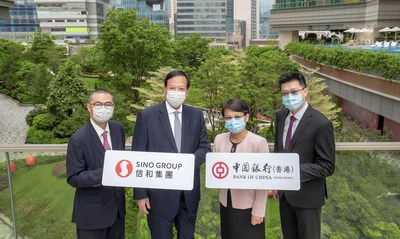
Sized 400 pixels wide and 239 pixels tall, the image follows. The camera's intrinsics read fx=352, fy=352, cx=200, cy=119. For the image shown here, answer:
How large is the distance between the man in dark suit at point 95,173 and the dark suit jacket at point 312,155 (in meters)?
1.64

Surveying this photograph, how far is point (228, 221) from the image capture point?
341 centimetres

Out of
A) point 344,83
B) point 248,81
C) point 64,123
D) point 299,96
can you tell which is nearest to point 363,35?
point 344,83

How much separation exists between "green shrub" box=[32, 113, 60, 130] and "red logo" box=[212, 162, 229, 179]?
25.9 m

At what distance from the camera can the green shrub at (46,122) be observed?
87.3ft

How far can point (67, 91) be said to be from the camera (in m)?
25.5

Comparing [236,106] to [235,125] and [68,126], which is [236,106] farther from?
[68,126]

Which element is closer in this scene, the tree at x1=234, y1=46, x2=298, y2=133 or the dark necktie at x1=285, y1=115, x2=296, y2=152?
the dark necktie at x1=285, y1=115, x2=296, y2=152

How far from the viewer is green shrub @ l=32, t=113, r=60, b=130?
2661 cm

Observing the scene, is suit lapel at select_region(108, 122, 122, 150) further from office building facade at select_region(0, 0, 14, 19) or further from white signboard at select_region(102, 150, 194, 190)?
office building facade at select_region(0, 0, 14, 19)

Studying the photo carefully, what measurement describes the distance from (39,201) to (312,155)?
3.54 meters

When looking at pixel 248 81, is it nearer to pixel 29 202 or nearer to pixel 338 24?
pixel 29 202

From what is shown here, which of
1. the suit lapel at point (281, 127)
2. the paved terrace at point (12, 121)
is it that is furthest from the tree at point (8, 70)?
the suit lapel at point (281, 127)

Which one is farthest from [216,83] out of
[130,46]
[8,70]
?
[8,70]

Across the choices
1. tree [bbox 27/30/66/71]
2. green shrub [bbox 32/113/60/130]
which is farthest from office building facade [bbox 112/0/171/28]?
green shrub [bbox 32/113/60/130]
